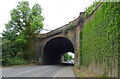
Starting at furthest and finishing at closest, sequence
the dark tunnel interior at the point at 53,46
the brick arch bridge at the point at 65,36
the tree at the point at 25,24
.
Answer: the dark tunnel interior at the point at 53,46, the tree at the point at 25,24, the brick arch bridge at the point at 65,36

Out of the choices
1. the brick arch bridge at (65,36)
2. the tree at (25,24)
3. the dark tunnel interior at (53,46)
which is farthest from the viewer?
the dark tunnel interior at (53,46)

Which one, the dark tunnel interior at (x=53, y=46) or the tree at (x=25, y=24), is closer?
the tree at (x=25, y=24)

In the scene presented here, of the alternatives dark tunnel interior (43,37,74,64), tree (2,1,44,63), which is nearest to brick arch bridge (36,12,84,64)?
dark tunnel interior (43,37,74,64)

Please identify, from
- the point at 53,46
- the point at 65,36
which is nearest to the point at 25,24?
the point at 65,36

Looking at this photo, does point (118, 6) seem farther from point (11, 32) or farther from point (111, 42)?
point (11, 32)

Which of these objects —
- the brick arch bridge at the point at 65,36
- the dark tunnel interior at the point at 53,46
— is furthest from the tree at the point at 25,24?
the dark tunnel interior at the point at 53,46

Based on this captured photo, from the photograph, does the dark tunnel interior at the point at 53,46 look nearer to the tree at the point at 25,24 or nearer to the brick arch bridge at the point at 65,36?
the brick arch bridge at the point at 65,36

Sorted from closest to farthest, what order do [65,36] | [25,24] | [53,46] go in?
[65,36]
[25,24]
[53,46]

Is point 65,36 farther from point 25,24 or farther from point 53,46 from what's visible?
point 53,46

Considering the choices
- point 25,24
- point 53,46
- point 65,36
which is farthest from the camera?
point 53,46

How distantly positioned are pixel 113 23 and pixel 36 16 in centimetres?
3039

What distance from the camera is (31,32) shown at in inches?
1561

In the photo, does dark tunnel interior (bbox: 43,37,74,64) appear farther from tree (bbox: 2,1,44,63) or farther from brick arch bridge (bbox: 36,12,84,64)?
tree (bbox: 2,1,44,63)

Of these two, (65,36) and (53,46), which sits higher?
(65,36)
